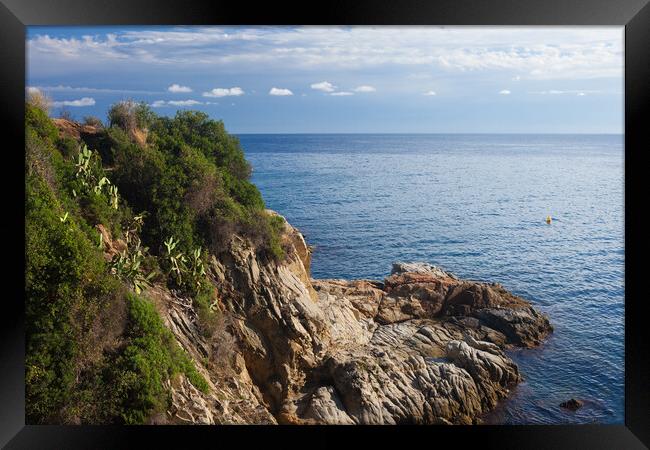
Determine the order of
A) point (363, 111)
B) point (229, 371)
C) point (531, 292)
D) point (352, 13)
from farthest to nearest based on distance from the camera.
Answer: point (363, 111) → point (531, 292) → point (229, 371) → point (352, 13)

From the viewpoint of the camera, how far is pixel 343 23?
619 cm

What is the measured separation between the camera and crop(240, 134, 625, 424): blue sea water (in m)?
12.4

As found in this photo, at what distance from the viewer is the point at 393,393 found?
31.3ft

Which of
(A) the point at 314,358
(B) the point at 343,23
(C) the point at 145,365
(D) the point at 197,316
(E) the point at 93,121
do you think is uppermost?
(B) the point at 343,23

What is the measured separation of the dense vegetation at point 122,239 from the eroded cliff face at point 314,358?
415 millimetres

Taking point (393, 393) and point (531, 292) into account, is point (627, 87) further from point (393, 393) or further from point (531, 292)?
point (531, 292)

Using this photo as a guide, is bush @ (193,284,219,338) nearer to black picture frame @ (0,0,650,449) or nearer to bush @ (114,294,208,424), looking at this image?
bush @ (114,294,208,424)

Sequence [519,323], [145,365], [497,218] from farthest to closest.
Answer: [497,218] < [519,323] < [145,365]

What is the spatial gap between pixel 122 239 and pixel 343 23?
4570mm

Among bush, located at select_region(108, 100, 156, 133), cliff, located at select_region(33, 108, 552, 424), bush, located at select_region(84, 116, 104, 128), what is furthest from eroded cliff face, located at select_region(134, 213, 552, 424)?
bush, located at select_region(84, 116, 104, 128)

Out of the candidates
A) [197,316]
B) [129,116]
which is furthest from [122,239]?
[129,116]

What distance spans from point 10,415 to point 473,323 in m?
8.95

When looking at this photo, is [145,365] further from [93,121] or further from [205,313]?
[93,121]

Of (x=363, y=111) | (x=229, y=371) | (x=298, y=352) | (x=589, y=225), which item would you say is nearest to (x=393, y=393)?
(x=298, y=352)
